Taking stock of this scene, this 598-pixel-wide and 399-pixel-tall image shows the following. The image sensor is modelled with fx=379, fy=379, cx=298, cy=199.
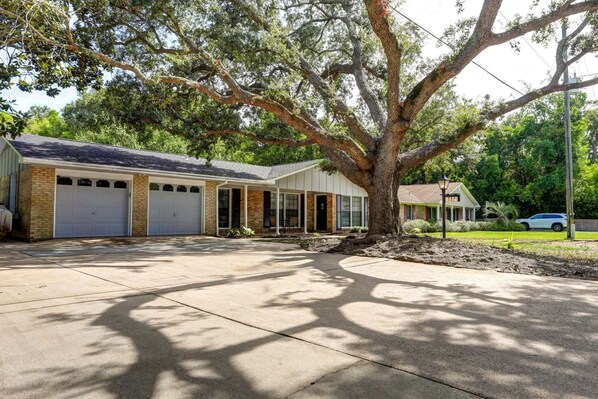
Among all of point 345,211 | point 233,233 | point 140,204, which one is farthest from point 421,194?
point 140,204

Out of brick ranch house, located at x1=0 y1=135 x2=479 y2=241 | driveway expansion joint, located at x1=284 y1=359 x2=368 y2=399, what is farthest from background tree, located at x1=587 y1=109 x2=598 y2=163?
driveway expansion joint, located at x1=284 y1=359 x2=368 y2=399

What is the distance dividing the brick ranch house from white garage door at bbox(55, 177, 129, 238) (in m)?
0.03

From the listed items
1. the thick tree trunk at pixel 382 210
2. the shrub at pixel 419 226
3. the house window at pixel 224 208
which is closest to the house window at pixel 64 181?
the house window at pixel 224 208

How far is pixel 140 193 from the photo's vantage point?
46.8 ft

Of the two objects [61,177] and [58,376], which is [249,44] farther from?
[58,376]

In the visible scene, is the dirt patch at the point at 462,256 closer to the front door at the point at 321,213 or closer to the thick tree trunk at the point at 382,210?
the thick tree trunk at the point at 382,210

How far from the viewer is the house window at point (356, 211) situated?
22.8 m

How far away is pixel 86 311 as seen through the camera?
157 inches

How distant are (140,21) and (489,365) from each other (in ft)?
44.6

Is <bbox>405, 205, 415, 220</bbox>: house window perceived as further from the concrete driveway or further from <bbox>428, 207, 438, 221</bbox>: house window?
the concrete driveway

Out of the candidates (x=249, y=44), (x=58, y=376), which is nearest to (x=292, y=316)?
(x=58, y=376)

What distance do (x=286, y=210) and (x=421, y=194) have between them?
17.3 metres

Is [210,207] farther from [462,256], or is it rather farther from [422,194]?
[422,194]

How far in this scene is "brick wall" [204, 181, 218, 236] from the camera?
1634 centimetres
